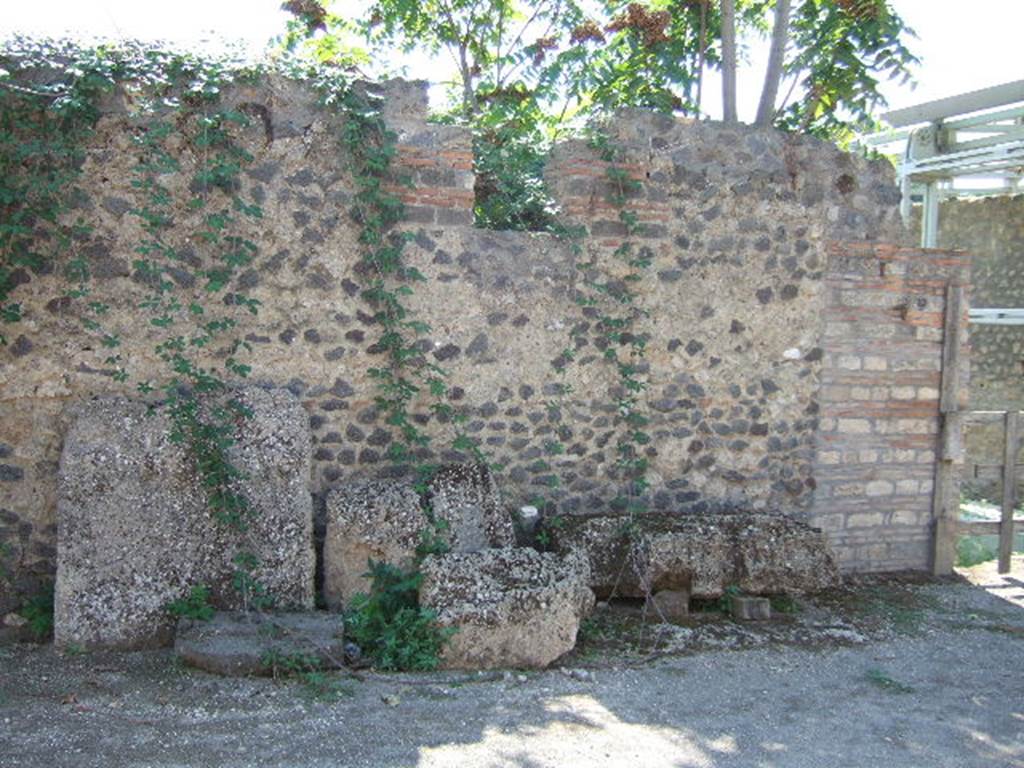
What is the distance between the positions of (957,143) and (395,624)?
1104cm

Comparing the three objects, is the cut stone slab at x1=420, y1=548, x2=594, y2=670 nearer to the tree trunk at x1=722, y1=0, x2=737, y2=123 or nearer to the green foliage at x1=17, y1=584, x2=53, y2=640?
the green foliage at x1=17, y1=584, x2=53, y2=640

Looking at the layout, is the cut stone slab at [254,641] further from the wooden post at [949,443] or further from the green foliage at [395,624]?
the wooden post at [949,443]

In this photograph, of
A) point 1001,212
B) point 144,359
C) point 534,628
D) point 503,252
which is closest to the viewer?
point 534,628

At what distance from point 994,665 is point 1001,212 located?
1050 centimetres

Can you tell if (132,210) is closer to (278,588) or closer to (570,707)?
(278,588)

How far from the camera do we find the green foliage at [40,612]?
4.85 meters

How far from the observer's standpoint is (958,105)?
Answer: 1210 cm

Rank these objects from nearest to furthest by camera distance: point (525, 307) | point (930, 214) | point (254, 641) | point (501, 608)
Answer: point (254, 641)
point (501, 608)
point (525, 307)
point (930, 214)

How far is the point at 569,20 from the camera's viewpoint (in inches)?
460

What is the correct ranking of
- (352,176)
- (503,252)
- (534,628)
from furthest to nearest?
(503,252), (352,176), (534,628)

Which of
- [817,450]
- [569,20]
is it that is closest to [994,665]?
[817,450]

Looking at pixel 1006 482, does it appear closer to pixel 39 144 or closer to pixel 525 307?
pixel 525 307

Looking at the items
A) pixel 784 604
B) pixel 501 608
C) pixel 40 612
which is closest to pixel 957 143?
pixel 784 604

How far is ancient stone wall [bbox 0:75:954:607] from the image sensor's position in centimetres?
502
